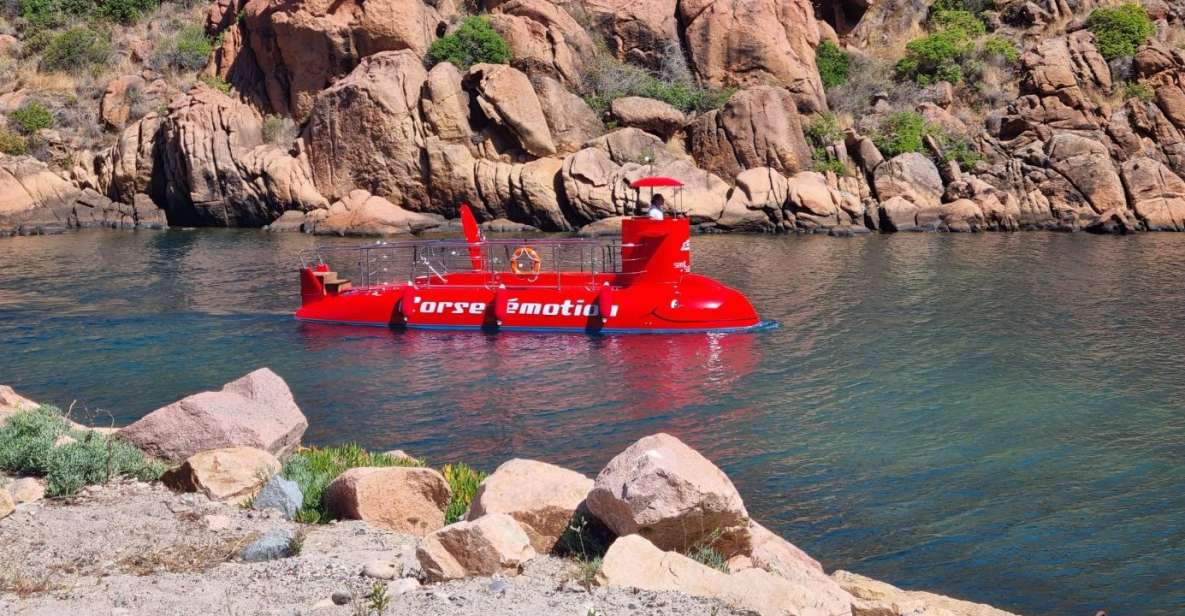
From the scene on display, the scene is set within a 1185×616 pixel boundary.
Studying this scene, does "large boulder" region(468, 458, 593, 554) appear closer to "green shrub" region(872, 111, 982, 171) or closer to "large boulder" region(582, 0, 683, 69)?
"green shrub" region(872, 111, 982, 171)

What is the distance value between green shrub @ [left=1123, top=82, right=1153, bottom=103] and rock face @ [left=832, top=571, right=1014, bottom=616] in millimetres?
50683

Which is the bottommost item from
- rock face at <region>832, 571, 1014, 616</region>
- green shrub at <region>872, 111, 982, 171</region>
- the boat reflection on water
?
rock face at <region>832, 571, 1014, 616</region>

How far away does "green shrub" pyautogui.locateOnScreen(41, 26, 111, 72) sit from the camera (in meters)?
65.9

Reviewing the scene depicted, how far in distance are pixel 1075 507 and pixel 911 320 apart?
43.8 feet

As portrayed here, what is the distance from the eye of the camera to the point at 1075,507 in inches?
566

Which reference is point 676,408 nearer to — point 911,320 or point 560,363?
point 560,363

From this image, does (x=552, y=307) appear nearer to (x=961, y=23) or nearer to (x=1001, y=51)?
(x=1001, y=51)

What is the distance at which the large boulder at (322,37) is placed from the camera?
57.5 metres

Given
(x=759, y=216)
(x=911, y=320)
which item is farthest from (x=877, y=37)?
(x=911, y=320)

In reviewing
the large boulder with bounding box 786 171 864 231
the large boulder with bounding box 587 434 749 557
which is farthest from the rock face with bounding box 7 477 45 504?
the large boulder with bounding box 786 171 864 231

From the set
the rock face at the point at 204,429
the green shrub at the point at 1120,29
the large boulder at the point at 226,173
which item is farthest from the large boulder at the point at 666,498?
the green shrub at the point at 1120,29

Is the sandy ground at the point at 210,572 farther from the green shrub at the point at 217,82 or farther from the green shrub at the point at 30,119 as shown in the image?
the green shrub at the point at 30,119

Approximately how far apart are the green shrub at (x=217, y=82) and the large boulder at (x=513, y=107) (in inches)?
680

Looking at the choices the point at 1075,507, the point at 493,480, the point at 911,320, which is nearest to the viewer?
the point at 493,480
